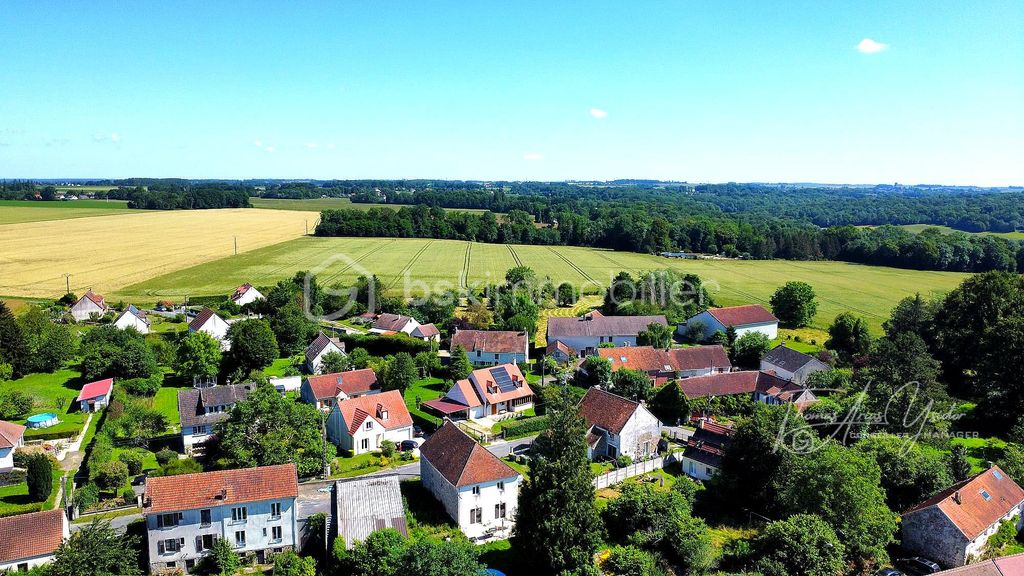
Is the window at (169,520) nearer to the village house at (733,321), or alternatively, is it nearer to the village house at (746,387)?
the village house at (746,387)

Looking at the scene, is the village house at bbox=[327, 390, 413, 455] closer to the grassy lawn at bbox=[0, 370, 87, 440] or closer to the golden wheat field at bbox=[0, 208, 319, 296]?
the grassy lawn at bbox=[0, 370, 87, 440]

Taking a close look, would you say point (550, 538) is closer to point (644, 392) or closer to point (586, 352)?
point (644, 392)

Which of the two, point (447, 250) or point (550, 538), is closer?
point (550, 538)

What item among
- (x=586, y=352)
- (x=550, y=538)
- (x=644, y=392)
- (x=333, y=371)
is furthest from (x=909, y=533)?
(x=333, y=371)

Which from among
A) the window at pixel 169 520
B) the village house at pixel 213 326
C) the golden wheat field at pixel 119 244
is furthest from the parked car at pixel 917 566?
the golden wheat field at pixel 119 244

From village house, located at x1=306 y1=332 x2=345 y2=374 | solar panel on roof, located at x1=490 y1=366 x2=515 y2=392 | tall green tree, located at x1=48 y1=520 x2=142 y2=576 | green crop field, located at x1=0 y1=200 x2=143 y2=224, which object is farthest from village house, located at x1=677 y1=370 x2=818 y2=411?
green crop field, located at x1=0 y1=200 x2=143 y2=224

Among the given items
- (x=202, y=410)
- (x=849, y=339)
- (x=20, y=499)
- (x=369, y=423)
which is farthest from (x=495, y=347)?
(x=20, y=499)

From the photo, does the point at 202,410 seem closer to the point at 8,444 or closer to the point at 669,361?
the point at 8,444
